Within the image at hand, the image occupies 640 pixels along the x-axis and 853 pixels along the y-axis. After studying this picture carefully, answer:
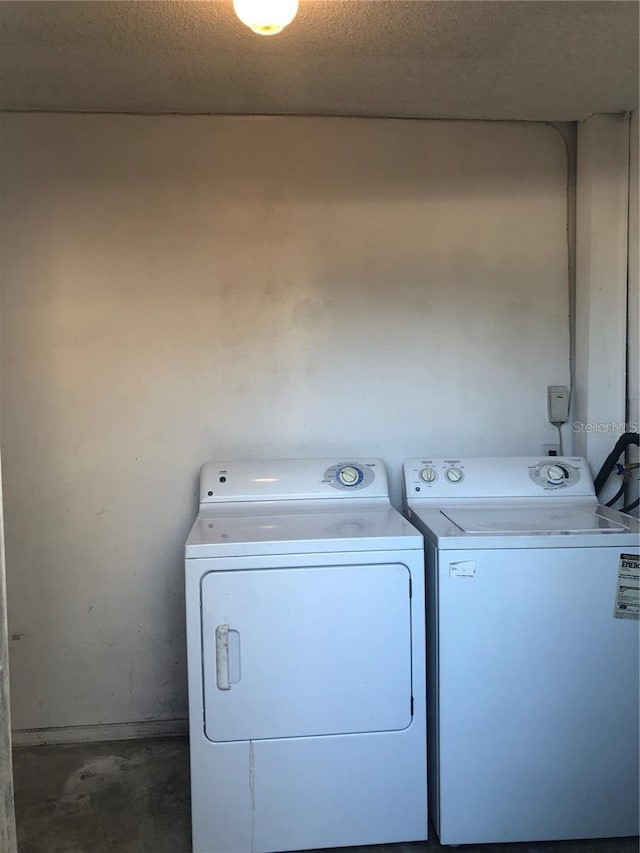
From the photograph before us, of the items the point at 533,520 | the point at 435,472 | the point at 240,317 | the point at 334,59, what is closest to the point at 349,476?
the point at 435,472

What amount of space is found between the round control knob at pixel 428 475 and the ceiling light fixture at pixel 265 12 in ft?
4.71

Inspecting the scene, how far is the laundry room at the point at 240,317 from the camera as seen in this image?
2.16 m

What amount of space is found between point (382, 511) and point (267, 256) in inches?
42.7

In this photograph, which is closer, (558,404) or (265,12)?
(265,12)

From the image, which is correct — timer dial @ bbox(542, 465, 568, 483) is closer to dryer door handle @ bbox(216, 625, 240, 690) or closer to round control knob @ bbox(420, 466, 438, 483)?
round control knob @ bbox(420, 466, 438, 483)

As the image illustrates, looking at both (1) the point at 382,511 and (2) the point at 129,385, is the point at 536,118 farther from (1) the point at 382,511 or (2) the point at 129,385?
(2) the point at 129,385

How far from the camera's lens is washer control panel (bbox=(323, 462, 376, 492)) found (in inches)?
81.6

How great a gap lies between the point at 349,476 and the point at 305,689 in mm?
765

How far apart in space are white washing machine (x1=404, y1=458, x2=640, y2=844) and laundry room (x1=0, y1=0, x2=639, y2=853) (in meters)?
0.72

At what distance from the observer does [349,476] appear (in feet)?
6.84

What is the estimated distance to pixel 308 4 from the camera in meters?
1.54

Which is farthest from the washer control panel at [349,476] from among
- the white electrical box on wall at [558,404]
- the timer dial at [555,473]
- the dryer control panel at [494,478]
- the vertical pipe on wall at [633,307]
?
the vertical pipe on wall at [633,307]

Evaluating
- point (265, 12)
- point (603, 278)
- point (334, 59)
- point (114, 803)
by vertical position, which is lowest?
point (114, 803)

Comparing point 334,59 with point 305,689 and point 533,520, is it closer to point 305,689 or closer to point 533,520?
point 533,520
